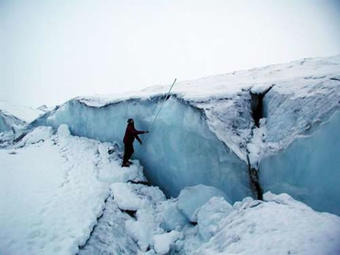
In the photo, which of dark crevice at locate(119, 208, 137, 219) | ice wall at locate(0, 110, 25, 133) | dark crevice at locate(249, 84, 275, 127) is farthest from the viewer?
ice wall at locate(0, 110, 25, 133)

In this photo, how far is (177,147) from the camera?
5.70 m

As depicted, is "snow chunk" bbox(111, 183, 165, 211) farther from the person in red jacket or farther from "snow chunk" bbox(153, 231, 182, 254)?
"snow chunk" bbox(153, 231, 182, 254)

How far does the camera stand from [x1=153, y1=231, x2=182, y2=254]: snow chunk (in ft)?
13.4

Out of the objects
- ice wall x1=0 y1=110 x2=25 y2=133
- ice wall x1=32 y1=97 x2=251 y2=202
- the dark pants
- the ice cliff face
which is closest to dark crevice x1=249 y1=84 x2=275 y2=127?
the ice cliff face

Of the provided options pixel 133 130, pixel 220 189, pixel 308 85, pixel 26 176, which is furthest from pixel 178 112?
pixel 26 176

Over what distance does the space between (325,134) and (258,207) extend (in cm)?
150

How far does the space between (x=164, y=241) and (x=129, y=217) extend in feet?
3.72

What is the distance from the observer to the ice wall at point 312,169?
3574mm

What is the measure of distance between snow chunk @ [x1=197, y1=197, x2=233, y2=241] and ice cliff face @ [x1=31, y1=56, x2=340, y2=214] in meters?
0.49

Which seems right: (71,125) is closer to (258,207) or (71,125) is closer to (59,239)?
(59,239)

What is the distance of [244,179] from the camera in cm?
460

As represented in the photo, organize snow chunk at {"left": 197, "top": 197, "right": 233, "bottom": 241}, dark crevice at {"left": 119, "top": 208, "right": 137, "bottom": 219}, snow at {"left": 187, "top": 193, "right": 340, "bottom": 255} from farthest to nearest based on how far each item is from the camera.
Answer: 1. dark crevice at {"left": 119, "top": 208, "right": 137, "bottom": 219}
2. snow chunk at {"left": 197, "top": 197, "right": 233, "bottom": 241}
3. snow at {"left": 187, "top": 193, "right": 340, "bottom": 255}

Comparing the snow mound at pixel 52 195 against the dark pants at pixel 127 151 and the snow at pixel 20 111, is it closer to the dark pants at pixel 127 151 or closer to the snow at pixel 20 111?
the dark pants at pixel 127 151

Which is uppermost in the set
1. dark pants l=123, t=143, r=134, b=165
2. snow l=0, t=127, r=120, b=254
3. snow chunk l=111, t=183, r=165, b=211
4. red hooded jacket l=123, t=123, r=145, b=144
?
red hooded jacket l=123, t=123, r=145, b=144
